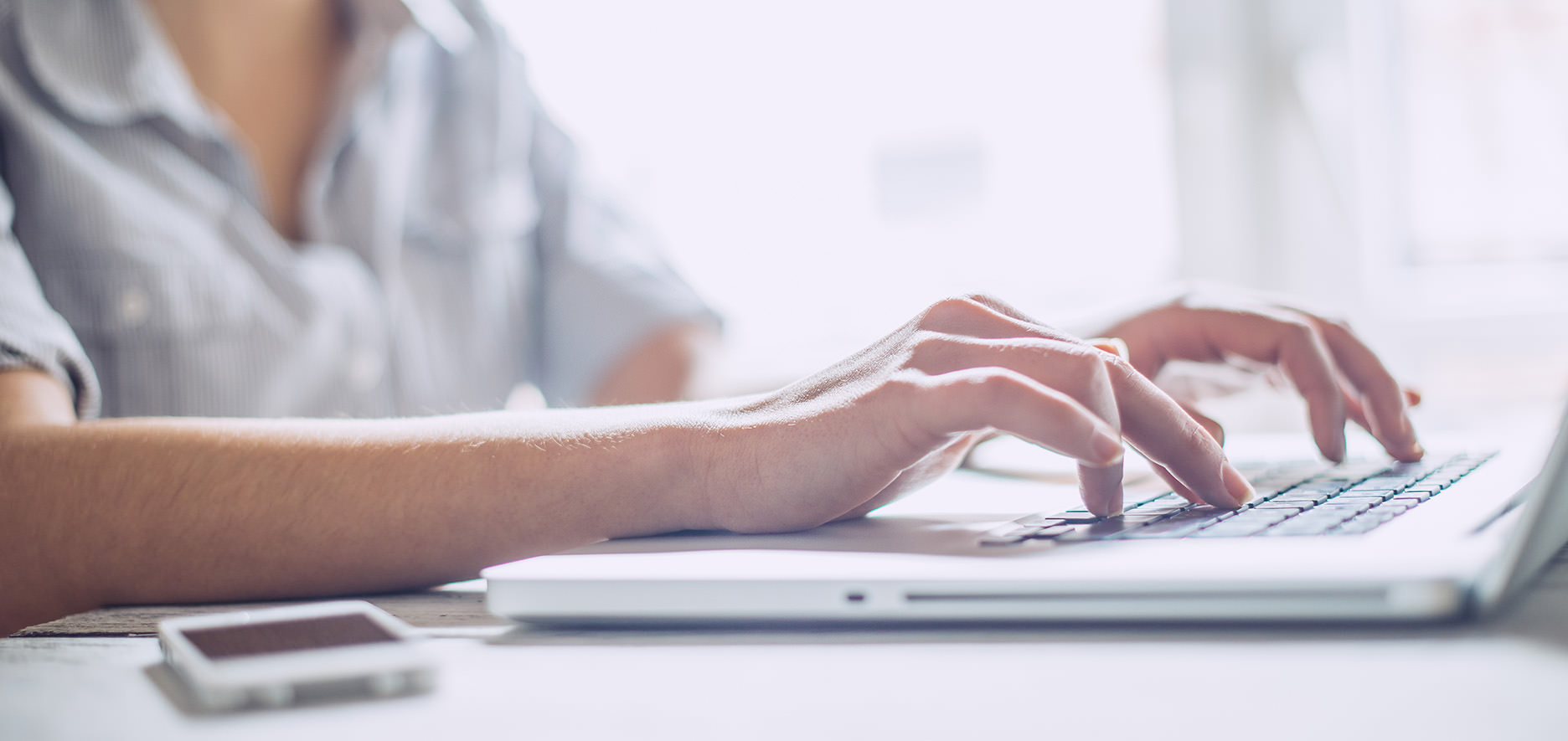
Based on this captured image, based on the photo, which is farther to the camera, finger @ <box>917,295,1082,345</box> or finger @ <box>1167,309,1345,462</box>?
finger @ <box>1167,309,1345,462</box>

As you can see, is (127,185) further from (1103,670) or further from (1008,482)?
(1103,670)

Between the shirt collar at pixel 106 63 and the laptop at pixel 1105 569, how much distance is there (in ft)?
2.58

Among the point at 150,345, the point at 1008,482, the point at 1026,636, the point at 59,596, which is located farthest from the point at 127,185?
the point at 1026,636

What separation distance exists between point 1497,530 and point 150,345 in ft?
3.19

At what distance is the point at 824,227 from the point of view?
1.75m

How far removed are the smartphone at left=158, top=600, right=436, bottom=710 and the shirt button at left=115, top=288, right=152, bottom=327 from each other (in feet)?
2.31

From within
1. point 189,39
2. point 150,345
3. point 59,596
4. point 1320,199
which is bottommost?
point 59,596

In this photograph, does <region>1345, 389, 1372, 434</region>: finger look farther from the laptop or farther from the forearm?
the forearm

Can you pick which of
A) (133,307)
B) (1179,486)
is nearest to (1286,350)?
(1179,486)

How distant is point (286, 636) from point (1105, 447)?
27 centimetres

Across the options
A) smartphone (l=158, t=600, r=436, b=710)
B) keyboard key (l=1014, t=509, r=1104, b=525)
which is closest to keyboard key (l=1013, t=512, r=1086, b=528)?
keyboard key (l=1014, t=509, r=1104, b=525)

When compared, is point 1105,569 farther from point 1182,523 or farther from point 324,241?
point 324,241

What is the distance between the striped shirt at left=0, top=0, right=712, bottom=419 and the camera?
3.04 feet

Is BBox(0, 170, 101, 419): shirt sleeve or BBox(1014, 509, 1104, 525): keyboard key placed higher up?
BBox(0, 170, 101, 419): shirt sleeve
